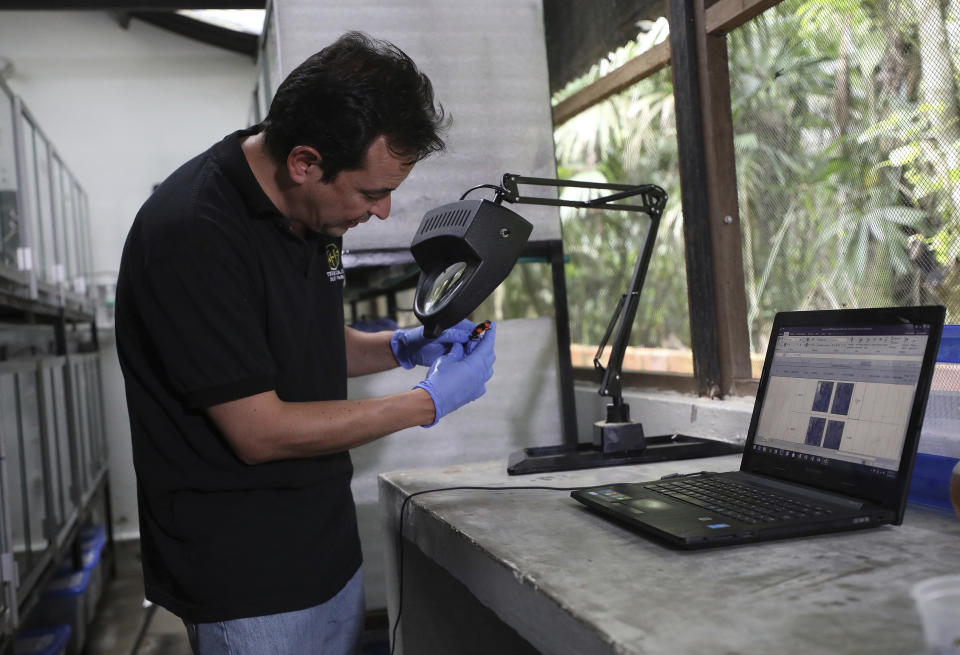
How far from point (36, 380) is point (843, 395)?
2.58m

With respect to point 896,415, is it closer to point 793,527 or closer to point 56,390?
point 793,527

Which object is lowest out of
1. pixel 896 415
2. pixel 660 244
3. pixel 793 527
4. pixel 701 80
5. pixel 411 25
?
pixel 793 527

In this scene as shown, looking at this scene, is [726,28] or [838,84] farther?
[726,28]

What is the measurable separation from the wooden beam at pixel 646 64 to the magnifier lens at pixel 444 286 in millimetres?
888

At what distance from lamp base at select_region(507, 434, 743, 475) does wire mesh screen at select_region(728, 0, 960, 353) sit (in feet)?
1.21

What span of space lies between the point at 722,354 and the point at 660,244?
533 millimetres

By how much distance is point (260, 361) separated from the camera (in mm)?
1025

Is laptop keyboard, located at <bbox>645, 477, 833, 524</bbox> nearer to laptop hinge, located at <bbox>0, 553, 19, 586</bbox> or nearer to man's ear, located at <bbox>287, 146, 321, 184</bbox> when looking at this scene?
man's ear, located at <bbox>287, 146, 321, 184</bbox>

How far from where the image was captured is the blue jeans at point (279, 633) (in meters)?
1.13

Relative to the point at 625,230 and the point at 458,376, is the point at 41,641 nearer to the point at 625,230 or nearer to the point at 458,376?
the point at 458,376

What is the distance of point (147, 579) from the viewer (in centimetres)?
120

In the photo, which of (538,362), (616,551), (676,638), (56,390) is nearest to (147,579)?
(616,551)

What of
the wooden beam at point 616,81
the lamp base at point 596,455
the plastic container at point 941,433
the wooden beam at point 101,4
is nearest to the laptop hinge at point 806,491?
the plastic container at point 941,433

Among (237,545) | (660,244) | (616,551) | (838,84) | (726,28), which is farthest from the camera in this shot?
(660,244)
